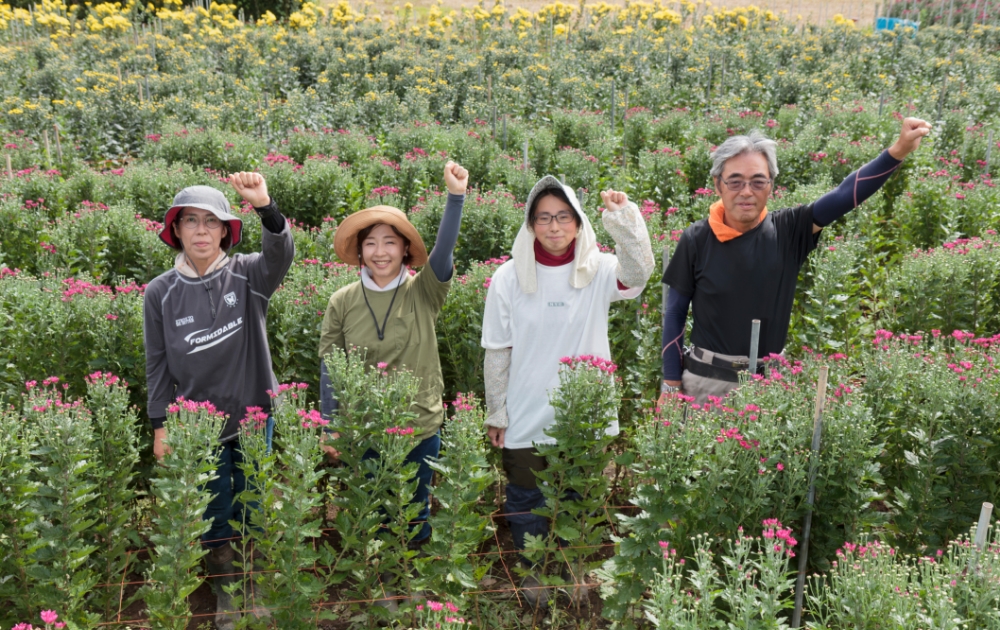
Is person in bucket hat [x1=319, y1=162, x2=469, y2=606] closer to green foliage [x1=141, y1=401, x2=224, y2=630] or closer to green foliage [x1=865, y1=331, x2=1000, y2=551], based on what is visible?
green foliage [x1=141, y1=401, x2=224, y2=630]

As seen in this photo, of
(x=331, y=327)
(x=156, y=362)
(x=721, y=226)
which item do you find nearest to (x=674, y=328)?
(x=721, y=226)

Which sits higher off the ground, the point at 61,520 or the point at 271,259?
the point at 271,259

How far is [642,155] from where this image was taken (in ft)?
30.5

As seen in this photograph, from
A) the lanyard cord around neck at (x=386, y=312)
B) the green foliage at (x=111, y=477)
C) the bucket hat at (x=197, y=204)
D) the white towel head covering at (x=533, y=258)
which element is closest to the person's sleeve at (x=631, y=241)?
the white towel head covering at (x=533, y=258)

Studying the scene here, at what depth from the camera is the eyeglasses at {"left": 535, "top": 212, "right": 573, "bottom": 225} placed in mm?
3580

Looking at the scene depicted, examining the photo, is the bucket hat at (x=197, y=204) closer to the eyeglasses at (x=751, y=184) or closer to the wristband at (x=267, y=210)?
the wristband at (x=267, y=210)

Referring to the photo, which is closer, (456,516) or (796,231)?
(456,516)

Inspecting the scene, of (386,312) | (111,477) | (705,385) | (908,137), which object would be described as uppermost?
(908,137)

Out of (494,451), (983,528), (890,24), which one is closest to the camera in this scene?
(983,528)

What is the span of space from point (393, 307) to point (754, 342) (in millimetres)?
1696

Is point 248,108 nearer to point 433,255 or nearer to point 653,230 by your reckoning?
point 653,230

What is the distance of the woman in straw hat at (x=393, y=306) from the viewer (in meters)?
3.75

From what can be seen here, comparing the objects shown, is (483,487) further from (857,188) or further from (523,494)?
(857,188)

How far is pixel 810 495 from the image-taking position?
321cm
